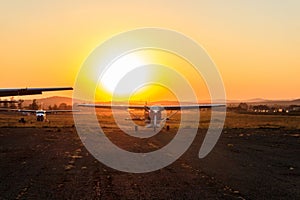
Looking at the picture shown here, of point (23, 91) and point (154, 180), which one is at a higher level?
point (23, 91)

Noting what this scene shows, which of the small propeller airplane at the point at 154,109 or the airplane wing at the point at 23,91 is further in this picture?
the small propeller airplane at the point at 154,109

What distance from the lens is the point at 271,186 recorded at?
1233 cm

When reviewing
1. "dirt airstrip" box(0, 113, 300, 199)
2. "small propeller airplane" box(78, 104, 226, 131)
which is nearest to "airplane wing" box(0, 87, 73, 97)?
"dirt airstrip" box(0, 113, 300, 199)

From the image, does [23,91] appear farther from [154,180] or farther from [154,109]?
[154,180]

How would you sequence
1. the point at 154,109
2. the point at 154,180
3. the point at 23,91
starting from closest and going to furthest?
the point at 154,180
the point at 23,91
the point at 154,109

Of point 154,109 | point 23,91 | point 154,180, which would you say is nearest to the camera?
point 154,180

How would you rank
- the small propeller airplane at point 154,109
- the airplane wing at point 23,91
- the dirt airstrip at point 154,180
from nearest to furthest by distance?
the dirt airstrip at point 154,180, the airplane wing at point 23,91, the small propeller airplane at point 154,109

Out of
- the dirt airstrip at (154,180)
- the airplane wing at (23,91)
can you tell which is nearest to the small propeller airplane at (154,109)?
the airplane wing at (23,91)

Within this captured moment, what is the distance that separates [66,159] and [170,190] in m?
9.03

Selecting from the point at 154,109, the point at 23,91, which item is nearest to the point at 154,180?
the point at 23,91

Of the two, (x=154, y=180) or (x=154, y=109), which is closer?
(x=154, y=180)

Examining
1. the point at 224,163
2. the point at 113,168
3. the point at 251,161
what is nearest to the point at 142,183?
the point at 113,168

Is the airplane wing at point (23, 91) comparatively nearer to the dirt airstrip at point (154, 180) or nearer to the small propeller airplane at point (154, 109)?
the dirt airstrip at point (154, 180)

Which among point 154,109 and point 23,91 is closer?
point 23,91
